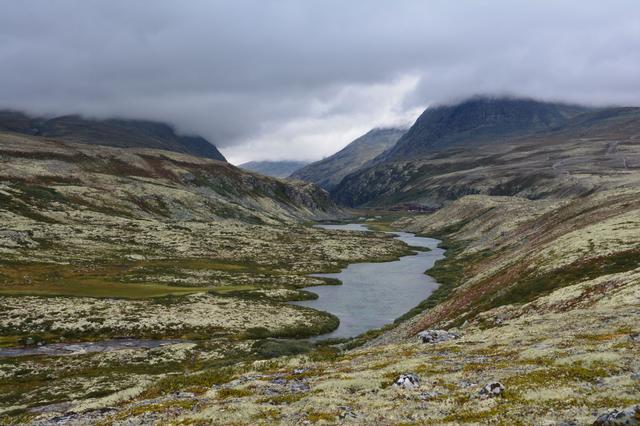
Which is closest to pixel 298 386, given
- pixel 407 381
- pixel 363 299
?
pixel 407 381

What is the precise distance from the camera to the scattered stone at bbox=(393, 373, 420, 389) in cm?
2473

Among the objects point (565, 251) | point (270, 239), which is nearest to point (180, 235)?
point (270, 239)

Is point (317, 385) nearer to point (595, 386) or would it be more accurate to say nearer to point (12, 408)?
point (595, 386)

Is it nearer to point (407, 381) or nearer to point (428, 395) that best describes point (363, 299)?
point (407, 381)

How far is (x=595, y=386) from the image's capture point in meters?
19.9

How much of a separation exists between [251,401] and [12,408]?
2487 centimetres

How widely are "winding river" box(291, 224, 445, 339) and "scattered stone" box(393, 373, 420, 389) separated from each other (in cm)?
4274

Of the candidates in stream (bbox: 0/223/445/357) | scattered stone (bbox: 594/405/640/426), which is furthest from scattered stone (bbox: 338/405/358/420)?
stream (bbox: 0/223/445/357)

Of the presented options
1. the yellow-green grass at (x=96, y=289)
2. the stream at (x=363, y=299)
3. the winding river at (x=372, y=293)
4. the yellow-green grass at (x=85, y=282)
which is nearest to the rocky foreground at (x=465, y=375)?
the stream at (x=363, y=299)

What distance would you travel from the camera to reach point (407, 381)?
25.2 m

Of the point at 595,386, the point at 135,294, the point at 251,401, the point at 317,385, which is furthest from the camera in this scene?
the point at 135,294

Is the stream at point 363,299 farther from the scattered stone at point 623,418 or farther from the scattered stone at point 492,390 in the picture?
the scattered stone at point 623,418

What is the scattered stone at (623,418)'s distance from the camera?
13.3 m

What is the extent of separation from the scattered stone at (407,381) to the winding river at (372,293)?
42.7 meters
